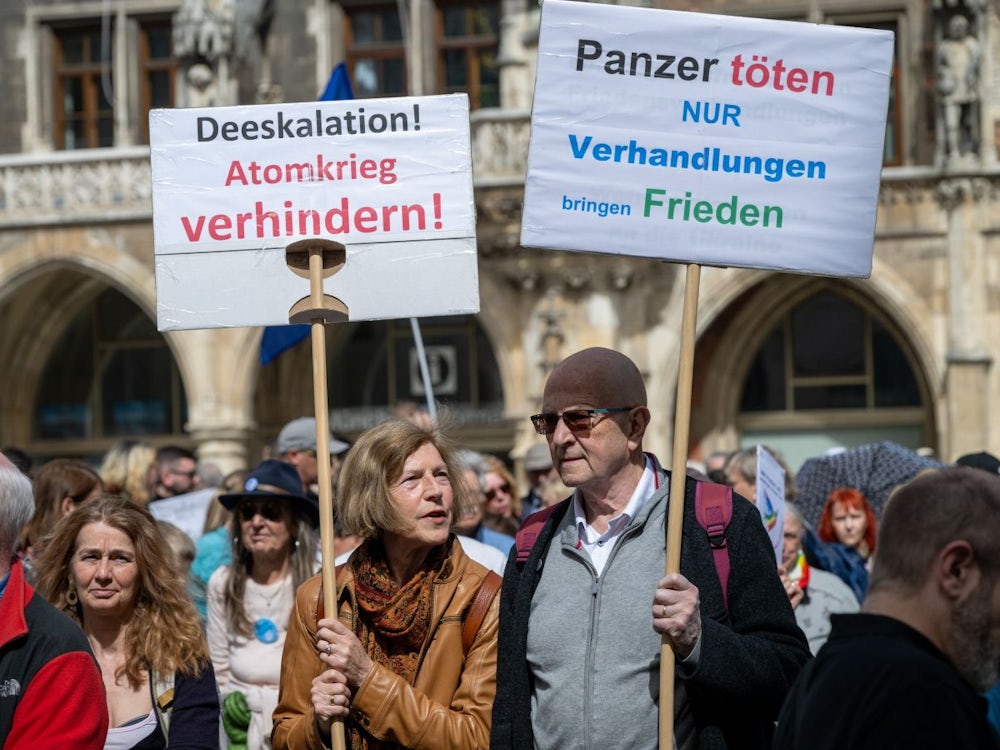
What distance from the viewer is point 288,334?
30.2 ft

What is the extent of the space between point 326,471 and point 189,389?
14.2 metres

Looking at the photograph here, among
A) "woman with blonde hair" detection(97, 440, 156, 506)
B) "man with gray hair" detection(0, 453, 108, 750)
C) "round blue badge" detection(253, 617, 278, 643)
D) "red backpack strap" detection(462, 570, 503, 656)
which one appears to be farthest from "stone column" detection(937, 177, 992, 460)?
"man with gray hair" detection(0, 453, 108, 750)

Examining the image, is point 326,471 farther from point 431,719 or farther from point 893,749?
point 893,749

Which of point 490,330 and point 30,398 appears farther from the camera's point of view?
point 30,398

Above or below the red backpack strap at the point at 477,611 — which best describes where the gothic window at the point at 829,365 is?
above

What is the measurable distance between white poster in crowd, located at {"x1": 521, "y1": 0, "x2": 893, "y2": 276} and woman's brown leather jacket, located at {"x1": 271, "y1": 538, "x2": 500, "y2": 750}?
0.85 meters

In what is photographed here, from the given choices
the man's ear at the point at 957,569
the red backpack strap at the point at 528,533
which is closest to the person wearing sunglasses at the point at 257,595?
the red backpack strap at the point at 528,533

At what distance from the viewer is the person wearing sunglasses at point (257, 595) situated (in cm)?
539

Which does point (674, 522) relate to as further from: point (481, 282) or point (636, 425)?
point (481, 282)

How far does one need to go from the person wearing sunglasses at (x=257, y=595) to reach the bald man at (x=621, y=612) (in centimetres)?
177

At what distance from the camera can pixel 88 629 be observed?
4.44m

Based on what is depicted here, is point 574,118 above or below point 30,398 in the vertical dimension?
below

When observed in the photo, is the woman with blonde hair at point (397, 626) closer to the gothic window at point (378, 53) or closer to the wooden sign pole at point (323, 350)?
the wooden sign pole at point (323, 350)

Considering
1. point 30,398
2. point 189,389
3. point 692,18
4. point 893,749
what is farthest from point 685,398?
point 30,398
